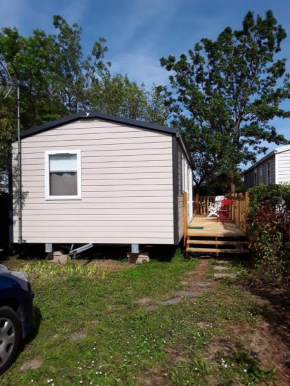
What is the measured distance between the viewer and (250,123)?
21.0 meters

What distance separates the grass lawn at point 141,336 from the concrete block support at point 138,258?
160 cm

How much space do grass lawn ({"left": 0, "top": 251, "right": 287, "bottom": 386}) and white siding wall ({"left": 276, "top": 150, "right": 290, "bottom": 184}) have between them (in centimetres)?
932

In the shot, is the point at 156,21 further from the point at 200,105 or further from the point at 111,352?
Result: the point at 111,352

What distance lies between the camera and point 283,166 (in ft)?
42.9

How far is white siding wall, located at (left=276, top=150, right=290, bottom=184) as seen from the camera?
13.1 meters

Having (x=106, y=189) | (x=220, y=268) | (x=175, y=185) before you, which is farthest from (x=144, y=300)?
(x=106, y=189)

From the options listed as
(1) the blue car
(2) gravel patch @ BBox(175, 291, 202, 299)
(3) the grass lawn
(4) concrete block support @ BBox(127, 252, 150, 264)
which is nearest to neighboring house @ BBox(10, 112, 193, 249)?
(4) concrete block support @ BBox(127, 252, 150, 264)

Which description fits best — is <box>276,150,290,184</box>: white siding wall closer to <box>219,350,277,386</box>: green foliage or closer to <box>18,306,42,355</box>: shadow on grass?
<box>219,350,277,386</box>: green foliage

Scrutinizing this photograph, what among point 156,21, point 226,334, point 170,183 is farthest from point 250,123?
point 226,334

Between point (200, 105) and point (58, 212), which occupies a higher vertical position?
point (200, 105)

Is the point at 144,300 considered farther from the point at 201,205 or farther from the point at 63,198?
the point at 201,205

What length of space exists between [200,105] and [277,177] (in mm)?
8726

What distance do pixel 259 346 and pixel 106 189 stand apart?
4825 mm

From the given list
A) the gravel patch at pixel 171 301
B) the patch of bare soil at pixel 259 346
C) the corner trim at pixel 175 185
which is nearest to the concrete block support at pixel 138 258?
the corner trim at pixel 175 185
